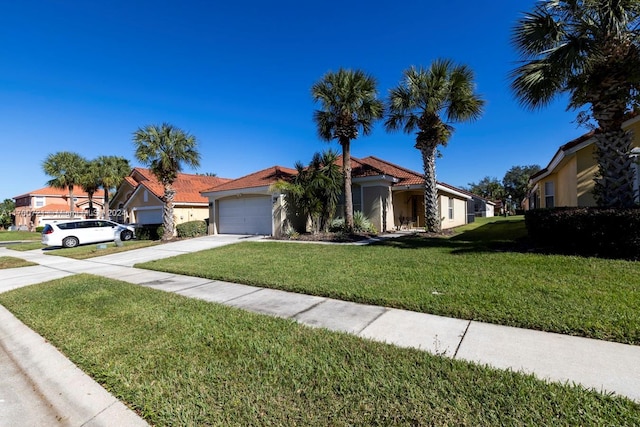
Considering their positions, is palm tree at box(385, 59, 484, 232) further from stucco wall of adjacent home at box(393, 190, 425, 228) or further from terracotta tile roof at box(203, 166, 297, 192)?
terracotta tile roof at box(203, 166, 297, 192)

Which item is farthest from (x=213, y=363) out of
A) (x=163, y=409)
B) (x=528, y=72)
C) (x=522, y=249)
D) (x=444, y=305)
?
(x=528, y=72)

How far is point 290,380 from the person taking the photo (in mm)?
2793

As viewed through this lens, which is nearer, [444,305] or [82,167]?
[444,305]

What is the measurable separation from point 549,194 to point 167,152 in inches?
875

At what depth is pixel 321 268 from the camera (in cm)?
775

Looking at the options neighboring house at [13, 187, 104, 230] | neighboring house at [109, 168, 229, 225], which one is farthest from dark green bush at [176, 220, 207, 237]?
neighboring house at [13, 187, 104, 230]

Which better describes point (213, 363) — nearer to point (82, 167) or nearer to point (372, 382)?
point (372, 382)

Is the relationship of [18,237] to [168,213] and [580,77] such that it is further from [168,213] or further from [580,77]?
[580,77]

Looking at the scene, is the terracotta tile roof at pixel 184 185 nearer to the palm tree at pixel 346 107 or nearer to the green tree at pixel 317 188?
the green tree at pixel 317 188

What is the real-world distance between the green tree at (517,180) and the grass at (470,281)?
60.9m

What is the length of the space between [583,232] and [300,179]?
37.0ft

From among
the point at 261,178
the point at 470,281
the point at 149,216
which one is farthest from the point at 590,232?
the point at 149,216

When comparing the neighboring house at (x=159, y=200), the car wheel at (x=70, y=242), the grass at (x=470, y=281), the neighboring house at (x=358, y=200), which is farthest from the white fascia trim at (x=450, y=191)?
the car wheel at (x=70, y=242)

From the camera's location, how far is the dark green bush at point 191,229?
18.4m
